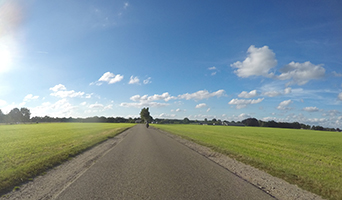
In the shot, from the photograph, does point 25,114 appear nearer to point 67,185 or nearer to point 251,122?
point 251,122

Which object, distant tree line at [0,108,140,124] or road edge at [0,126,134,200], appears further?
distant tree line at [0,108,140,124]

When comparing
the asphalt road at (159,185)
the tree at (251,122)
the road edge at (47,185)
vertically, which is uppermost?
the tree at (251,122)

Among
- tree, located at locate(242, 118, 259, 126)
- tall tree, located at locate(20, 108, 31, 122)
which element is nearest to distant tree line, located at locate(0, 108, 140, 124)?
tall tree, located at locate(20, 108, 31, 122)

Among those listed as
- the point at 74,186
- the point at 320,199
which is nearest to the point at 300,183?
the point at 320,199

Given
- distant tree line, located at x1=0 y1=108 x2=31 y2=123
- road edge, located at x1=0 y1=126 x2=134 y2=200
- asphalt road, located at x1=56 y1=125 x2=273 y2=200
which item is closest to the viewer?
asphalt road, located at x1=56 y1=125 x2=273 y2=200

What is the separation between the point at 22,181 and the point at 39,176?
796 mm

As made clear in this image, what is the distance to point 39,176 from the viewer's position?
8039mm

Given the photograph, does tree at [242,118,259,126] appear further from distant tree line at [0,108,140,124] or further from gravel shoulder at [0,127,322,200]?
gravel shoulder at [0,127,322,200]

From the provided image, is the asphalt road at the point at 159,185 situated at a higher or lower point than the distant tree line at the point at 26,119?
lower

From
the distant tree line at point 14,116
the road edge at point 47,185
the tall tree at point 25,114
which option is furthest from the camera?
the tall tree at point 25,114

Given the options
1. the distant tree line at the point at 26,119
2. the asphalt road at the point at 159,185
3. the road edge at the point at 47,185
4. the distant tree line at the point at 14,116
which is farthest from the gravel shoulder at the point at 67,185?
the distant tree line at the point at 14,116

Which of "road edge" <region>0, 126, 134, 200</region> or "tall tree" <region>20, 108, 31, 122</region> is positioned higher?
"tall tree" <region>20, 108, 31, 122</region>

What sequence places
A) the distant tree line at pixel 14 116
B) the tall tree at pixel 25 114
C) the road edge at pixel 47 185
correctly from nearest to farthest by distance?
the road edge at pixel 47 185 < the distant tree line at pixel 14 116 < the tall tree at pixel 25 114

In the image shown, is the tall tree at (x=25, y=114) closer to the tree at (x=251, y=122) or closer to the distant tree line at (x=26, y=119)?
the distant tree line at (x=26, y=119)
